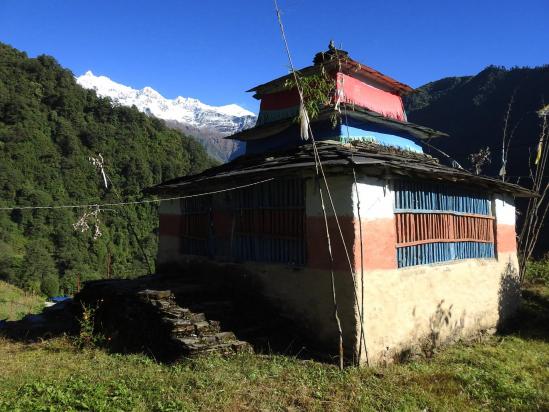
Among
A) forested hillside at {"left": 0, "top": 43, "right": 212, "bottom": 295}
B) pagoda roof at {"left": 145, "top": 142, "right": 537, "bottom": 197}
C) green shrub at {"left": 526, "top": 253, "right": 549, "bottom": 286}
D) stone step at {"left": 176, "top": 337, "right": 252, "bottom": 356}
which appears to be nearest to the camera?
stone step at {"left": 176, "top": 337, "right": 252, "bottom": 356}

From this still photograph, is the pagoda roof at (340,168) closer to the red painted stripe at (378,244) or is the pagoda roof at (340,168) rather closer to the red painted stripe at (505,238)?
the red painted stripe at (378,244)

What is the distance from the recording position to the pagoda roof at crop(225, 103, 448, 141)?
1002cm

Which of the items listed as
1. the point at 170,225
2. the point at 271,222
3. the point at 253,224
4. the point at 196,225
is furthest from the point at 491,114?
the point at 271,222

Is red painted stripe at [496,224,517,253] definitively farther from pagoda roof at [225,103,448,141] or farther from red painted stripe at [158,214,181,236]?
red painted stripe at [158,214,181,236]

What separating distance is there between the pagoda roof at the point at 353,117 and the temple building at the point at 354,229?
38 millimetres

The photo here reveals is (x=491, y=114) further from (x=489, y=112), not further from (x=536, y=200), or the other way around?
(x=536, y=200)

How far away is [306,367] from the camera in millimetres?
6551

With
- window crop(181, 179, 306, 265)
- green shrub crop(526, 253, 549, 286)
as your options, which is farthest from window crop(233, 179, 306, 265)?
green shrub crop(526, 253, 549, 286)

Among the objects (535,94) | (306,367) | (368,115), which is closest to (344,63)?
(368,115)

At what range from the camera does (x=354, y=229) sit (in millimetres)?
6980

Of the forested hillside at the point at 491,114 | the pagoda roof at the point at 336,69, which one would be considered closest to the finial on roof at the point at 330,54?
the pagoda roof at the point at 336,69

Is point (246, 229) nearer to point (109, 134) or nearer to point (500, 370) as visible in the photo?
point (500, 370)

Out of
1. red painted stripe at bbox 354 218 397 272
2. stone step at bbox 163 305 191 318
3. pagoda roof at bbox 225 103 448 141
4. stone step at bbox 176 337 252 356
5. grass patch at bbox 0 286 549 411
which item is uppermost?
pagoda roof at bbox 225 103 448 141

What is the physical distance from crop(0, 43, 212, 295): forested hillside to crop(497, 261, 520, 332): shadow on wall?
39651 mm
